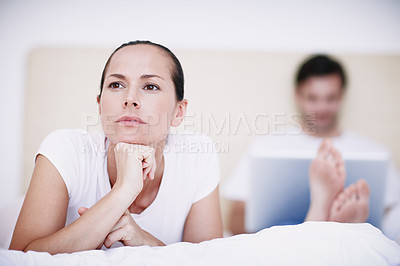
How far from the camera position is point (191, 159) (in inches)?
39.8

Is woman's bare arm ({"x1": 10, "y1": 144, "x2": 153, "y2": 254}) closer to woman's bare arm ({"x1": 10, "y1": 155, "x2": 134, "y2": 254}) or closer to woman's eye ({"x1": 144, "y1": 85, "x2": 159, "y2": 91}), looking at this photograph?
woman's bare arm ({"x1": 10, "y1": 155, "x2": 134, "y2": 254})

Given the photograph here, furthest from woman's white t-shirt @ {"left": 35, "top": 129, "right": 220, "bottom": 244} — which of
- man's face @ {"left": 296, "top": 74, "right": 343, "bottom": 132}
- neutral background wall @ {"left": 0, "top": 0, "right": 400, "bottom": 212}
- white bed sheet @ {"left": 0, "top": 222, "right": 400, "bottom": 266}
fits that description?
man's face @ {"left": 296, "top": 74, "right": 343, "bottom": 132}

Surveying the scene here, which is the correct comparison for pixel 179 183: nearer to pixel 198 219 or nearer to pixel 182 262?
pixel 198 219

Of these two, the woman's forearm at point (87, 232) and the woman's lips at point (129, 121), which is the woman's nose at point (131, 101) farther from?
the woman's forearm at point (87, 232)

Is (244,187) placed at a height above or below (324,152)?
below

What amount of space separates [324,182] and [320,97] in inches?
25.9

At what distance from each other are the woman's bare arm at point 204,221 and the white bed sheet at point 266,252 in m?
0.25

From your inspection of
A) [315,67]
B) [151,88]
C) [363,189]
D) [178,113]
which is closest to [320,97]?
[315,67]

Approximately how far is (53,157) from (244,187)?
106cm

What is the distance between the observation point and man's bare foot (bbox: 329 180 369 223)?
3.67 ft

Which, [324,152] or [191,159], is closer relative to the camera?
[191,159]

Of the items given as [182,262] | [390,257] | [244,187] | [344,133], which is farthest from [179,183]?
[344,133]

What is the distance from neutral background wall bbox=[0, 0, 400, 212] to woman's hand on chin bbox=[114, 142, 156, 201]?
79cm

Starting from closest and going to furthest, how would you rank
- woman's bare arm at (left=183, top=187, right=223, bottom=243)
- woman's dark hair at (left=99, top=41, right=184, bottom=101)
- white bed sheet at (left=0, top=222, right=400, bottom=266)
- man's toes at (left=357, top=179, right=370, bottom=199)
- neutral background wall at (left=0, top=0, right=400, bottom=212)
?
white bed sheet at (left=0, top=222, right=400, bottom=266) → woman's dark hair at (left=99, top=41, right=184, bottom=101) → woman's bare arm at (left=183, top=187, right=223, bottom=243) → man's toes at (left=357, top=179, right=370, bottom=199) → neutral background wall at (left=0, top=0, right=400, bottom=212)
